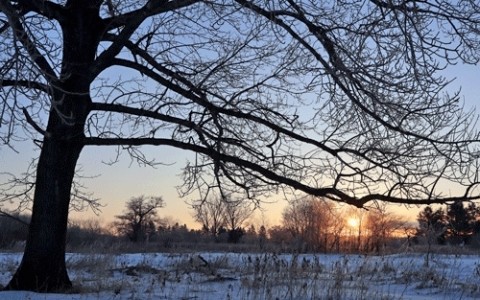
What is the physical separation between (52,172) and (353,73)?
3.87 m

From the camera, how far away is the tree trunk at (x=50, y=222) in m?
7.17

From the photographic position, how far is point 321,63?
799 centimetres

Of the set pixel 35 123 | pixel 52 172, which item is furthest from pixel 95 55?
pixel 35 123

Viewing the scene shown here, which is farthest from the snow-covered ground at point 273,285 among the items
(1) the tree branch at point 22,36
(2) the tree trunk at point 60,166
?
(1) the tree branch at point 22,36

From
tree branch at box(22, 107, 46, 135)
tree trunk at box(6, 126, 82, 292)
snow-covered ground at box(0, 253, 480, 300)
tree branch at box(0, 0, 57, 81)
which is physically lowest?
snow-covered ground at box(0, 253, 480, 300)

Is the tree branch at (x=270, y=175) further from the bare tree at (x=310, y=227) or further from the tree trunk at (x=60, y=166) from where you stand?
the bare tree at (x=310, y=227)

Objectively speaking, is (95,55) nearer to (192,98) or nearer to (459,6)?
(192,98)

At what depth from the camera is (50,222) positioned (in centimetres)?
736

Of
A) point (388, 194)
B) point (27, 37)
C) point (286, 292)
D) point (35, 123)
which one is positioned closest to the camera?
point (27, 37)

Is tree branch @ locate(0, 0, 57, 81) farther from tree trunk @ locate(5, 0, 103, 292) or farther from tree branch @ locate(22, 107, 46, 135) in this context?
tree trunk @ locate(5, 0, 103, 292)

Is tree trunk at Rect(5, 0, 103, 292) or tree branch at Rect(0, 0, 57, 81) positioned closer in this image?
tree branch at Rect(0, 0, 57, 81)

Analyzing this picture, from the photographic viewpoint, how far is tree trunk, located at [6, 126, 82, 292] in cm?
717

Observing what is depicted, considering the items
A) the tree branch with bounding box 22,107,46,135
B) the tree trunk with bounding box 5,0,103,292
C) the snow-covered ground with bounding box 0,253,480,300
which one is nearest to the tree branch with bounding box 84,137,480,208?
the tree trunk with bounding box 5,0,103,292

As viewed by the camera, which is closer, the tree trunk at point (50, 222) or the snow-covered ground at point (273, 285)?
the snow-covered ground at point (273, 285)
